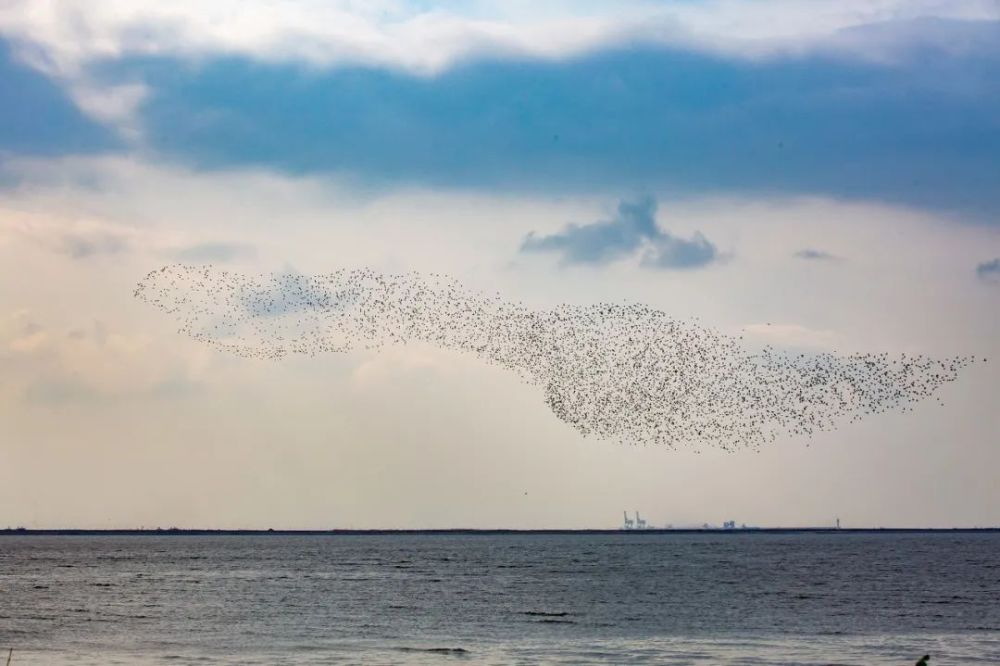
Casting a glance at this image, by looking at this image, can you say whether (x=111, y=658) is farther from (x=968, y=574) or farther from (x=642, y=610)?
(x=968, y=574)

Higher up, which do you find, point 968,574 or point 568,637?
point 968,574

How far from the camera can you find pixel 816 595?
110 m

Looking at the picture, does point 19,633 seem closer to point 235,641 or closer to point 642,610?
point 235,641

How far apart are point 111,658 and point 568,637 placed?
2468 centimetres

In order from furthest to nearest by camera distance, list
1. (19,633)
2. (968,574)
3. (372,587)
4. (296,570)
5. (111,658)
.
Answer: (296,570)
(968,574)
(372,587)
(19,633)
(111,658)

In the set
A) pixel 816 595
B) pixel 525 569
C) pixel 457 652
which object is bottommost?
pixel 457 652

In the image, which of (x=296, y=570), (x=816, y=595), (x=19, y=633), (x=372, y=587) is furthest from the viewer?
(x=296, y=570)

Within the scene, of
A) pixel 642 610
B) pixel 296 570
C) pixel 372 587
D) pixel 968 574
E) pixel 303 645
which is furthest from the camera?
pixel 296 570

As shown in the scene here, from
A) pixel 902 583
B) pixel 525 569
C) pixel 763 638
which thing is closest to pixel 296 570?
pixel 525 569

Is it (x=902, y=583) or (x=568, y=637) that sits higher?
(x=902, y=583)

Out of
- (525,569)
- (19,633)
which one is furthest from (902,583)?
(19,633)

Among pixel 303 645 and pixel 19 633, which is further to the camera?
pixel 19 633

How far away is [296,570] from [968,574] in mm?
80002

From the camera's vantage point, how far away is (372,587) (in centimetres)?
12575
